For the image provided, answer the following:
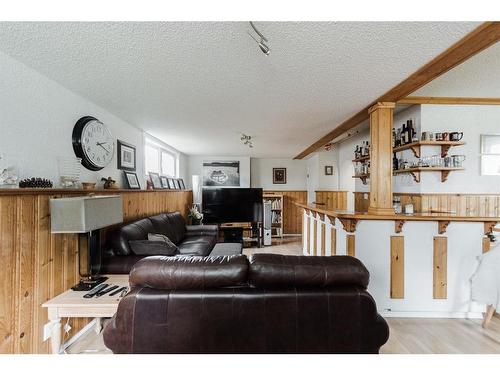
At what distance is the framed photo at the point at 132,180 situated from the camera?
3.40m

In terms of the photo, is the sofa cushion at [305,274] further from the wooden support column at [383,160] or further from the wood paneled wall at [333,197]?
the wood paneled wall at [333,197]

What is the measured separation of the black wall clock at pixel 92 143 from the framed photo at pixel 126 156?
22 cm

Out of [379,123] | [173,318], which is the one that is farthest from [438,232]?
[173,318]

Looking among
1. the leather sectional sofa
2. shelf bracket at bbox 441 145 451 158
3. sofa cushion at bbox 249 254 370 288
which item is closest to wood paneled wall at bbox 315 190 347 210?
the leather sectional sofa

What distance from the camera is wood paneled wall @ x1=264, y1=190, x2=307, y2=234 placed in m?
7.05

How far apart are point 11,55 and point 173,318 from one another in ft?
7.00

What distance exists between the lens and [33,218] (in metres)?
1.66

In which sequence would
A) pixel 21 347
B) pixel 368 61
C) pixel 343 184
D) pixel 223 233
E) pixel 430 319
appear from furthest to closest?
pixel 343 184
pixel 223 233
pixel 430 319
pixel 368 61
pixel 21 347

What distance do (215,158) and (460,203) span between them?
5.41 metres

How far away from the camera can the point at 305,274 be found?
4.05 ft

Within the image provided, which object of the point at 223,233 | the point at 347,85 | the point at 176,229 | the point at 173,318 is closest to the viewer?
the point at 173,318

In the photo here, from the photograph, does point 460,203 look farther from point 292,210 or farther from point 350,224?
point 292,210

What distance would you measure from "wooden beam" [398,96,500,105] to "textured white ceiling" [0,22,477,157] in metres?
0.72

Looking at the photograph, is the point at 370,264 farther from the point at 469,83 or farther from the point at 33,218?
the point at 33,218
